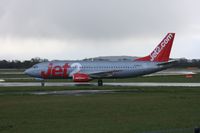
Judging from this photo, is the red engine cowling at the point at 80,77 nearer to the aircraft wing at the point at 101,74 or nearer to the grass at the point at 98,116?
the aircraft wing at the point at 101,74

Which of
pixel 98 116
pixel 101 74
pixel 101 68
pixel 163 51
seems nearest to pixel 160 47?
pixel 163 51

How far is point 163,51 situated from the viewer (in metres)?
59.2

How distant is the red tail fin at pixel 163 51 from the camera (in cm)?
5897

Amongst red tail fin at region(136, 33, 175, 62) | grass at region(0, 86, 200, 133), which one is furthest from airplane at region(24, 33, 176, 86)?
grass at region(0, 86, 200, 133)

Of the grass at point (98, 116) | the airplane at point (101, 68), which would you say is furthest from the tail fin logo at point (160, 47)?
the grass at point (98, 116)

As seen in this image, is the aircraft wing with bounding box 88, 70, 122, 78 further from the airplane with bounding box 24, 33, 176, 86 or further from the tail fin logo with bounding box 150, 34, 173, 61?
the tail fin logo with bounding box 150, 34, 173, 61

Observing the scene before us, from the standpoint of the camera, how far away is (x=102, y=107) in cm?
2484

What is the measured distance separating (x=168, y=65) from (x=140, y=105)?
3247cm

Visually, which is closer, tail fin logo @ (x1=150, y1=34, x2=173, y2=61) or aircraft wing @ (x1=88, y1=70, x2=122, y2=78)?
aircraft wing @ (x1=88, y1=70, x2=122, y2=78)

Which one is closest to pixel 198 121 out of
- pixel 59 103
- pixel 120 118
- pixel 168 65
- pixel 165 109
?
pixel 120 118

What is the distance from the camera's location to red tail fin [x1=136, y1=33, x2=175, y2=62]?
59.0 m

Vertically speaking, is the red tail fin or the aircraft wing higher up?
the red tail fin

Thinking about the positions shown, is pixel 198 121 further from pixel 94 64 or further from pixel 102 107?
pixel 94 64

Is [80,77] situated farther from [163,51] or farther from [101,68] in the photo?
[163,51]
